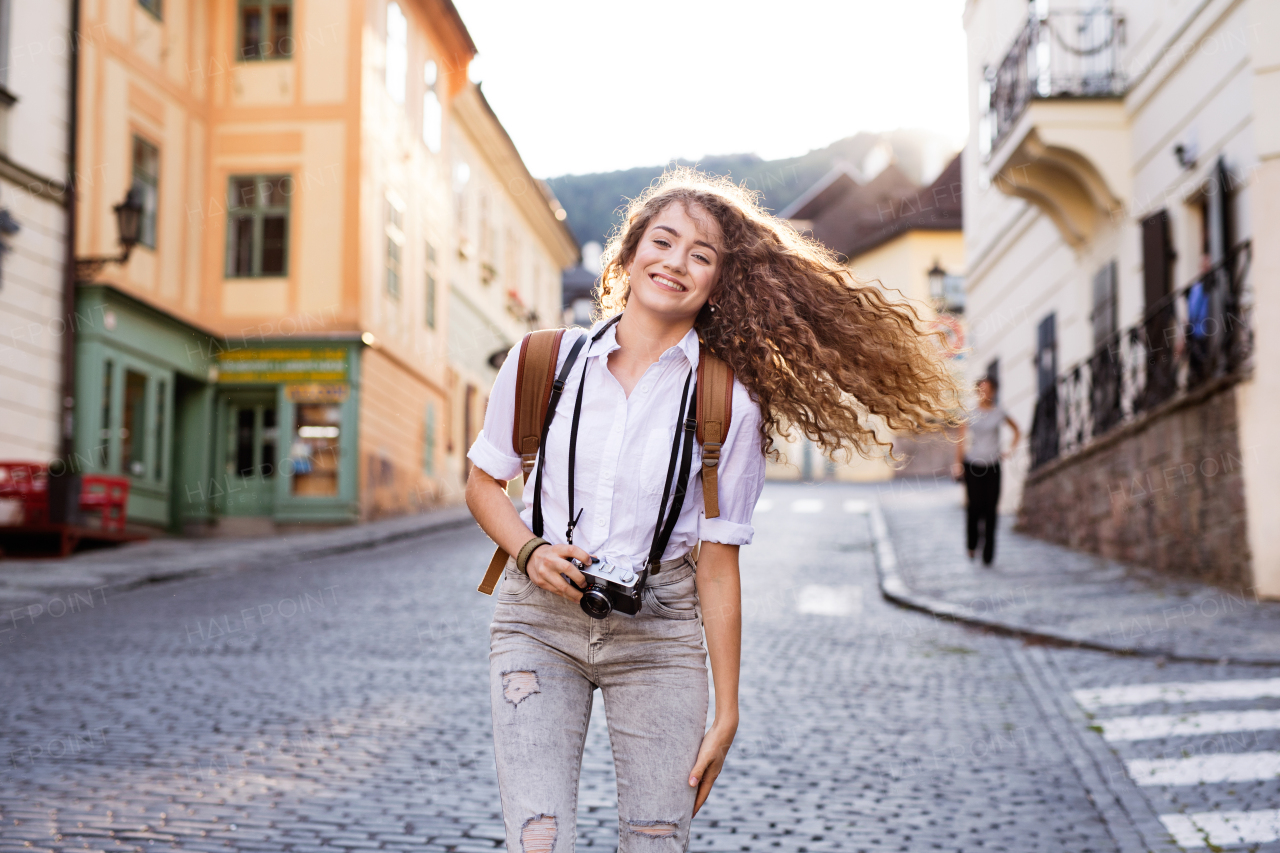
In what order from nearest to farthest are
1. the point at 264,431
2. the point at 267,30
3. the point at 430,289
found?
the point at 264,431 → the point at 267,30 → the point at 430,289

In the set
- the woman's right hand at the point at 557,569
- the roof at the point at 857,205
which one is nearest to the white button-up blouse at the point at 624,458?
the woman's right hand at the point at 557,569

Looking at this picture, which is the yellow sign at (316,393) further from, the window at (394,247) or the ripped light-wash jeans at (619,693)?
the ripped light-wash jeans at (619,693)

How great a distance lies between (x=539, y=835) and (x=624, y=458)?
0.75 metres

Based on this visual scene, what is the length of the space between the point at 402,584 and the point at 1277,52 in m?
9.32

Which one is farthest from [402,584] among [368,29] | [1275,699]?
[368,29]

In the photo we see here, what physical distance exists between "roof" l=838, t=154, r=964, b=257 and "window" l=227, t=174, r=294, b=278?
29.4 metres

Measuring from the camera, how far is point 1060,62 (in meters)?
17.5

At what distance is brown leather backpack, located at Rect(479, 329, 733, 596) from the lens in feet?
9.17

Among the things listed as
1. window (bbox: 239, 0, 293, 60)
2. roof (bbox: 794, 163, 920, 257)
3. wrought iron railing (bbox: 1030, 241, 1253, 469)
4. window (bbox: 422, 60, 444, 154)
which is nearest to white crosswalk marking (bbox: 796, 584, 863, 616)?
wrought iron railing (bbox: 1030, 241, 1253, 469)

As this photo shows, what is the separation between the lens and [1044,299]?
2070cm

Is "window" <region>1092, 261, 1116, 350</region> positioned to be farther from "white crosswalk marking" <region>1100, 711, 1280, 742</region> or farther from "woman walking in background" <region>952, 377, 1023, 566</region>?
"white crosswalk marking" <region>1100, 711, 1280, 742</region>

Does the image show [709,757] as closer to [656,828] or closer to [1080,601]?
[656,828]

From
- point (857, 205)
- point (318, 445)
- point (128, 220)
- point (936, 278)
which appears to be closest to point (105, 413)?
point (128, 220)

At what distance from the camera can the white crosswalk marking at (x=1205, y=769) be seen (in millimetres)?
5715
